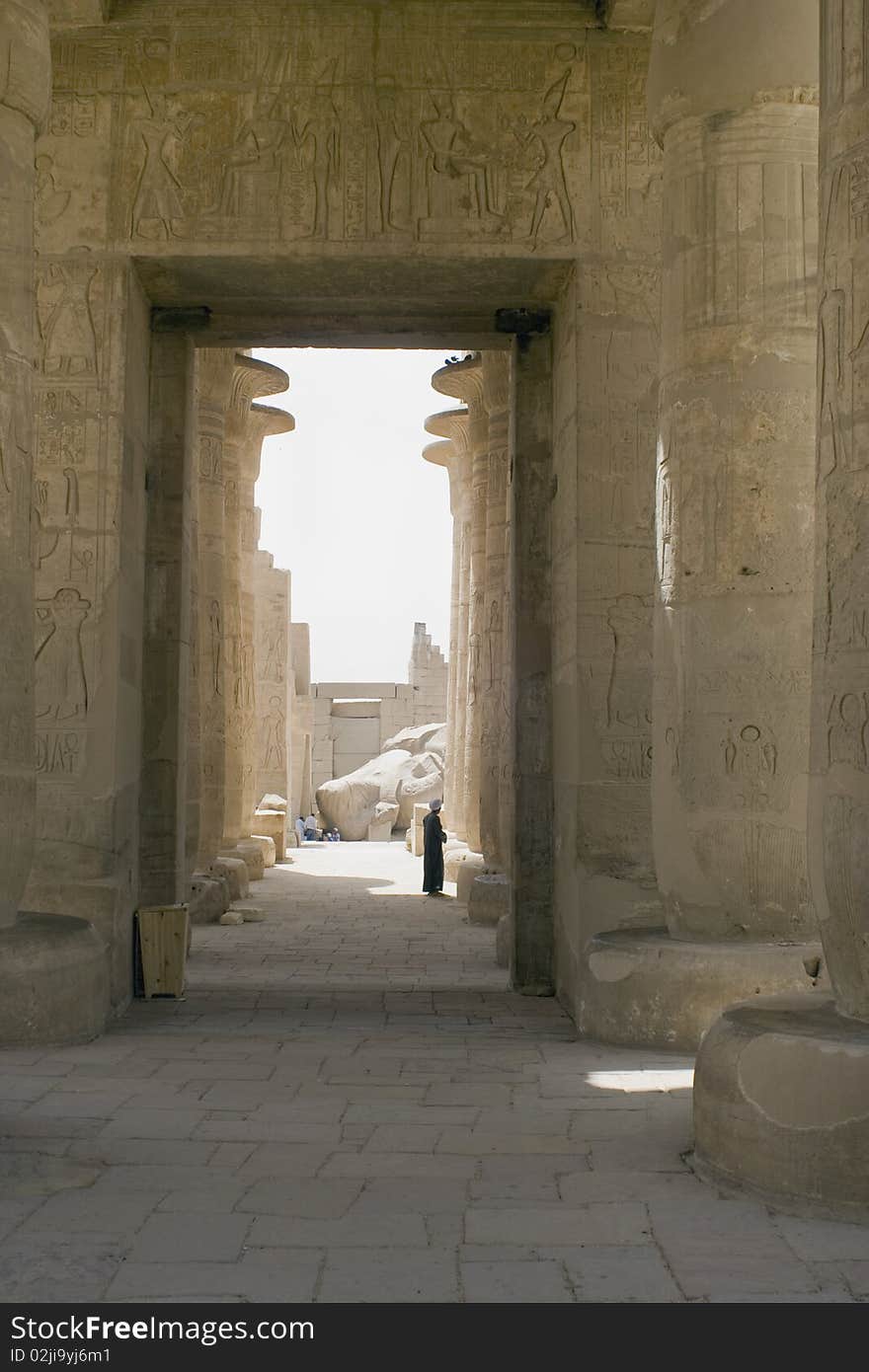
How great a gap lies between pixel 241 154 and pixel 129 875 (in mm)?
4083

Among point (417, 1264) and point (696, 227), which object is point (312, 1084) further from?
point (696, 227)

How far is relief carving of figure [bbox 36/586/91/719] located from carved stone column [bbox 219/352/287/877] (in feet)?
25.4

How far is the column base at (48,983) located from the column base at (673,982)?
2346 millimetres

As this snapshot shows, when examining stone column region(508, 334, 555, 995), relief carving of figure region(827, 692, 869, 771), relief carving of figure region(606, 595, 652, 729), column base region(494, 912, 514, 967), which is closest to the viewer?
relief carving of figure region(827, 692, 869, 771)

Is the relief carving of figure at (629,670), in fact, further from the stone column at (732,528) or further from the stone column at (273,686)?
the stone column at (273,686)

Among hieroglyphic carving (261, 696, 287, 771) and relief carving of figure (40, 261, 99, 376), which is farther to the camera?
hieroglyphic carving (261, 696, 287, 771)

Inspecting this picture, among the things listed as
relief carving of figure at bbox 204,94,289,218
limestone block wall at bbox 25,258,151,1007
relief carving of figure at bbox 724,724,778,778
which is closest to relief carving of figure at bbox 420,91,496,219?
relief carving of figure at bbox 204,94,289,218

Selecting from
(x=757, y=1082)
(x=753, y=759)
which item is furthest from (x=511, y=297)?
(x=757, y=1082)

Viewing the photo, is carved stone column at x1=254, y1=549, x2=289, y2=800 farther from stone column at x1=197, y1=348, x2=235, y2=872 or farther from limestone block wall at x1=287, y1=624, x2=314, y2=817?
stone column at x1=197, y1=348, x2=235, y2=872

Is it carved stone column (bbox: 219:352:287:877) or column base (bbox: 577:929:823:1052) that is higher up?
carved stone column (bbox: 219:352:287:877)

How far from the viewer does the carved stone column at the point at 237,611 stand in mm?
15859

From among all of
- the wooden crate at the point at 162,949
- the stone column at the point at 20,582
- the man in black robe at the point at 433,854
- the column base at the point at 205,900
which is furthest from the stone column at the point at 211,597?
the stone column at the point at 20,582

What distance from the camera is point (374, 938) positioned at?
11672 mm

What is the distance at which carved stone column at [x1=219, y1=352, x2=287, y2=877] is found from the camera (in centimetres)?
1586
